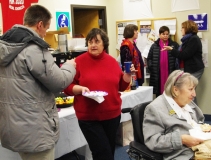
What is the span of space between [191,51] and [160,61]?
0.59 meters

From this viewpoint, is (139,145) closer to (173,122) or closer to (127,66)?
(173,122)

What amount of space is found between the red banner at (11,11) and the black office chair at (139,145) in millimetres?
2393

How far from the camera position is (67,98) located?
2988 millimetres

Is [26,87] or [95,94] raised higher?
[26,87]

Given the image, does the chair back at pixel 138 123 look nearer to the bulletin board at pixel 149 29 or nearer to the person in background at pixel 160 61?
the person in background at pixel 160 61

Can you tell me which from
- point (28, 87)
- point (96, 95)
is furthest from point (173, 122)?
point (28, 87)

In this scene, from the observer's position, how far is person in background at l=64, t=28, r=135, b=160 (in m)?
2.14

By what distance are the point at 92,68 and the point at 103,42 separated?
22 centimetres

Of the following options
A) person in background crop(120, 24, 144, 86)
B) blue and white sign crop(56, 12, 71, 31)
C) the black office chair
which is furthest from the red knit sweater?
blue and white sign crop(56, 12, 71, 31)

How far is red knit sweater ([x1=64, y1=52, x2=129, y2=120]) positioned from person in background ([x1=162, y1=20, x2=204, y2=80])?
223 cm

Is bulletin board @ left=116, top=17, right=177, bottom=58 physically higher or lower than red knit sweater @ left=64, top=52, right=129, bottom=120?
higher

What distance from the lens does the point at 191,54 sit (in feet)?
13.6

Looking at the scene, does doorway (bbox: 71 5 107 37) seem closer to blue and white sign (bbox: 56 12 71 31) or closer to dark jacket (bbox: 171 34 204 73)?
blue and white sign (bbox: 56 12 71 31)

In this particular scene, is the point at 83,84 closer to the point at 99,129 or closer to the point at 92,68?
the point at 92,68
